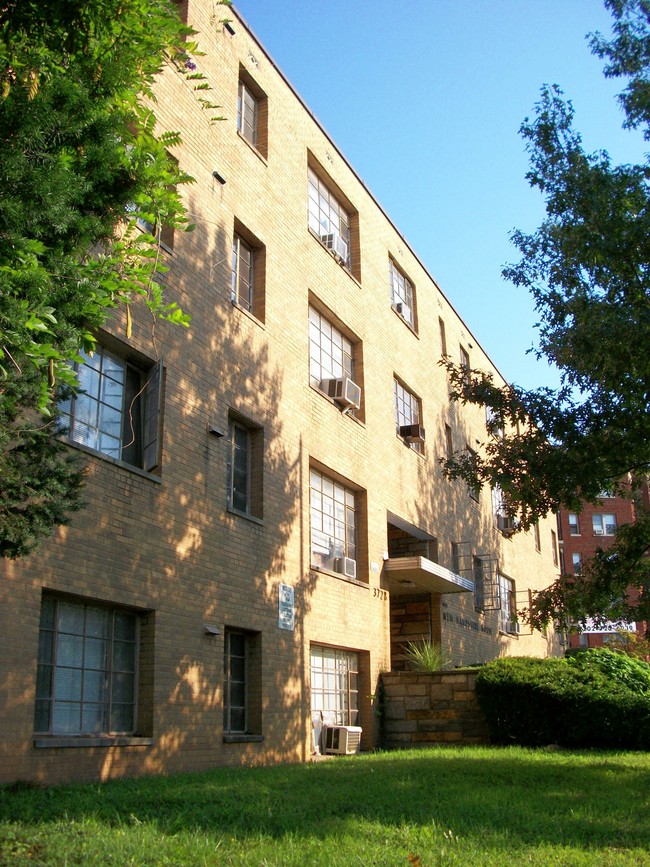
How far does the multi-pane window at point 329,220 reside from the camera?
1883 centimetres

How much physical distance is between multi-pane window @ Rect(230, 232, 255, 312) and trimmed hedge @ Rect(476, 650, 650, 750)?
784cm

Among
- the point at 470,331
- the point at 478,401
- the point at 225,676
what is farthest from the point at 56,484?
the point at 470,331

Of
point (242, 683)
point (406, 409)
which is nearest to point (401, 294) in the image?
point (406, 409)

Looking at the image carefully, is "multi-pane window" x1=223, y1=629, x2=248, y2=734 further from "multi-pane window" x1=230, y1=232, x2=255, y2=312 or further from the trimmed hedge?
"multi-pane window" x1=230, y1=232, x2=255, y2=312

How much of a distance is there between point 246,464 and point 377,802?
7.00m

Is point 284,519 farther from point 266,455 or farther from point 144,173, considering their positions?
point 144,173

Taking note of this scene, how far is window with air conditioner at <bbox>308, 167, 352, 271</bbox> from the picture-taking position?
18.8 meters

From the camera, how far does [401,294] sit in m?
23.7

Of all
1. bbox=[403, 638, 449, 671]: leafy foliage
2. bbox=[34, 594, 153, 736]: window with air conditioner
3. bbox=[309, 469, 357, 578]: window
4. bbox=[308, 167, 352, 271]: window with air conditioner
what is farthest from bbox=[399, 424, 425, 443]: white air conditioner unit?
bbox=[34, 594, 153, 736]: window with air conditioner

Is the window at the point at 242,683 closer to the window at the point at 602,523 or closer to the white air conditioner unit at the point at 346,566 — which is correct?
the white air conditioner unit at the point at 346,566

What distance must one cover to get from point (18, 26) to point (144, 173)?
125cm

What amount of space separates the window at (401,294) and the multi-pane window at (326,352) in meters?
3.59

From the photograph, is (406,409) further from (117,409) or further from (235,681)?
(117,409)

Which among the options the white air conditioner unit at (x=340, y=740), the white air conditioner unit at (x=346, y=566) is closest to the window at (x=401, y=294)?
the white air conditioner unit at (x=346, y=566)
